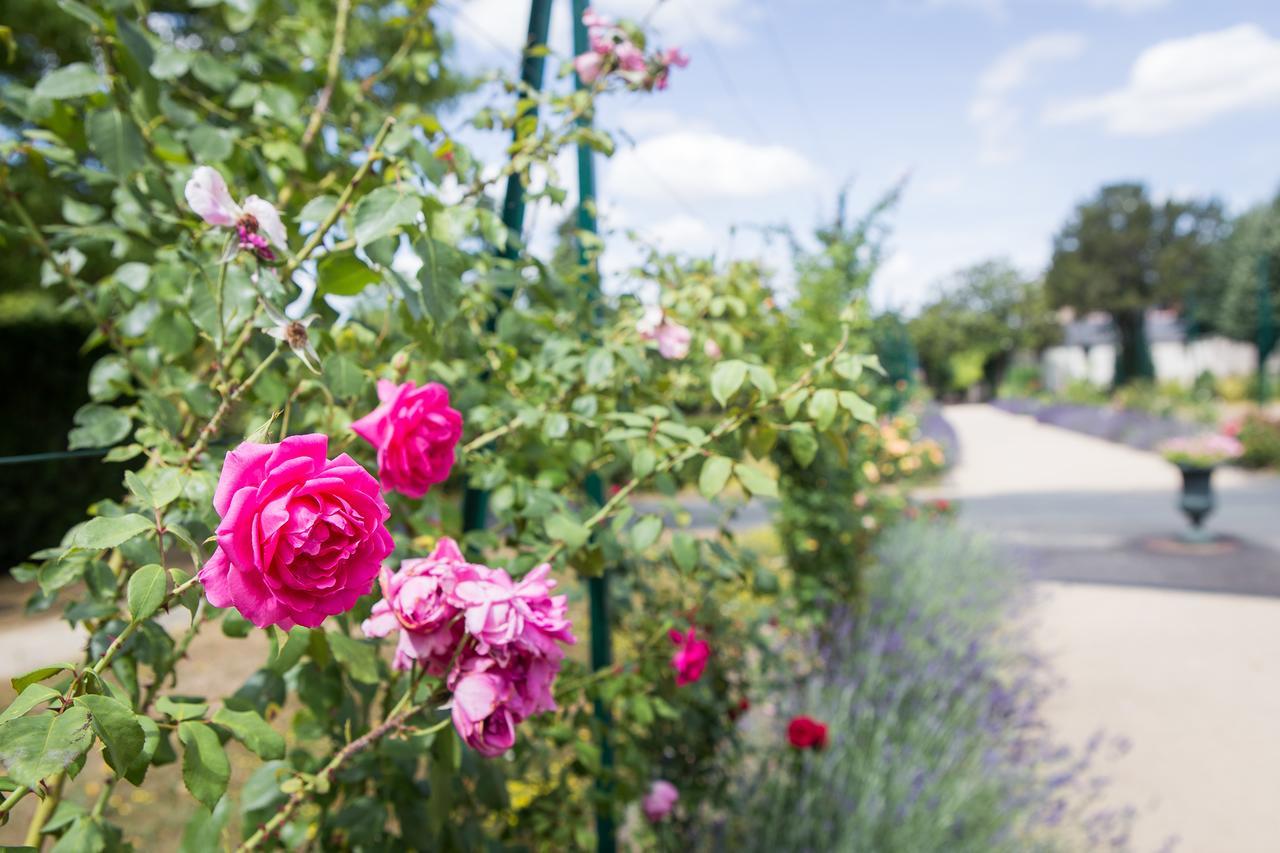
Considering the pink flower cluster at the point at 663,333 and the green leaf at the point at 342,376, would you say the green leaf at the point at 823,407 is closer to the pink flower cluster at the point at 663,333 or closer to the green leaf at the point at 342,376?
the pink flower cluster at the point at 663,333

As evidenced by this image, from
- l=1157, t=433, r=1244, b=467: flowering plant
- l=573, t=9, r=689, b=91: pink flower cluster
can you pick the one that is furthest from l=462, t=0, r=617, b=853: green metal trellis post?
l=1157, t=433, r=1244, b=467: flowering plant

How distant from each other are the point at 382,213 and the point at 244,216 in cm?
14

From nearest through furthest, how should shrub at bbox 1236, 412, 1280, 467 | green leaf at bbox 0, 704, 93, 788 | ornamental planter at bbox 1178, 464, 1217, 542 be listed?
green leaf at bbox 0, 704, 93, 788 < ornamental planter at bbox 1178, 464, 1217, 542 < shrub at bbox 1236, 412, 1280, 467

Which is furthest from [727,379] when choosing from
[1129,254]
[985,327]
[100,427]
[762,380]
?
[985,327]

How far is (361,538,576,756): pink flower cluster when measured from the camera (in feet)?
2.68

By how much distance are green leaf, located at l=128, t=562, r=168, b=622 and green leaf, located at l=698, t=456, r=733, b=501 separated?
0.68 metres

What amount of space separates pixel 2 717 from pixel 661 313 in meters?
1.12

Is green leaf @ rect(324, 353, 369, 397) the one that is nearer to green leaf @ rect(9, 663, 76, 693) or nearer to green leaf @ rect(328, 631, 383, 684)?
green leaf @ rect(328, 631, 383, 684)

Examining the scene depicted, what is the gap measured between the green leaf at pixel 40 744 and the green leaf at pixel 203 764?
17cm

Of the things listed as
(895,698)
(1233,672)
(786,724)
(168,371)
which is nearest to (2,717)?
(168,371)

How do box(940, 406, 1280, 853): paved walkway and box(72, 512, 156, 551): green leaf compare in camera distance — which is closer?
box(72, 512, 156, 551): green leaf

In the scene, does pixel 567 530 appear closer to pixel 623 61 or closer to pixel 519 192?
pixel 519 192

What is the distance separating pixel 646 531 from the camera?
1.28 m

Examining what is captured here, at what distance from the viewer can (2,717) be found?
0.62 m
